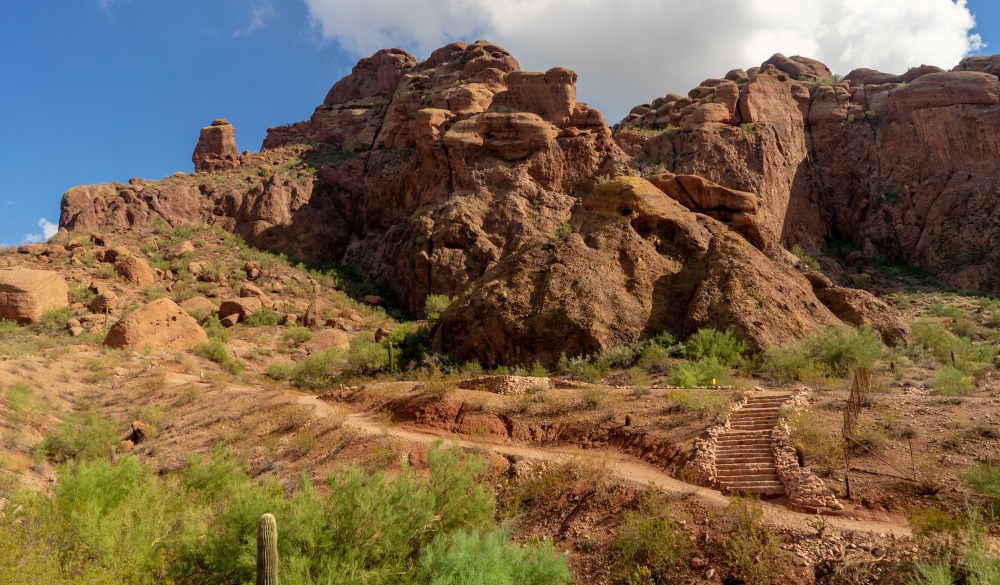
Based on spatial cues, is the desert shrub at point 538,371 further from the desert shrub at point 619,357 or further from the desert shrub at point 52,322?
the desert shrub at point 52,322

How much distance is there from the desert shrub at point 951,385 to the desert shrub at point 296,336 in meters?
25.5

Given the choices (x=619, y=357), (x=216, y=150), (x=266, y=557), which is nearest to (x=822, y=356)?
(x=619, y=357)

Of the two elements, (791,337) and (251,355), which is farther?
(251,355)

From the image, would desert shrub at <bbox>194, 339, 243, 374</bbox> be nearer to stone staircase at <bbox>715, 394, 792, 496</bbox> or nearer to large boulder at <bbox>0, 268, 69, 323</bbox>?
large boulder at <bbox>0, 268, 69, 323</bbox>

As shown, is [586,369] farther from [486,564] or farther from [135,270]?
[135,270]

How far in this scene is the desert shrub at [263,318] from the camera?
100ft

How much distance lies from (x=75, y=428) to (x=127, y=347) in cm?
1192

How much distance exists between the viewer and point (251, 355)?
26312 millimetres

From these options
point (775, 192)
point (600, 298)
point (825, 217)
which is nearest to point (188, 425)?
point (600, 298)

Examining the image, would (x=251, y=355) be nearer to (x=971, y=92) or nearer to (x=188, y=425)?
(x=188, y=425)

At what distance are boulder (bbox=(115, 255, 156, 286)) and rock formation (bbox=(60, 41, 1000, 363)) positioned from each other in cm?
955

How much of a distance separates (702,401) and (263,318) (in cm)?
2576

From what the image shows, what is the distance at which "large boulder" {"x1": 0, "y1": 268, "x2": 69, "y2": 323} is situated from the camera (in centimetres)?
2580

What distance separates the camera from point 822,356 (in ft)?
53.4
